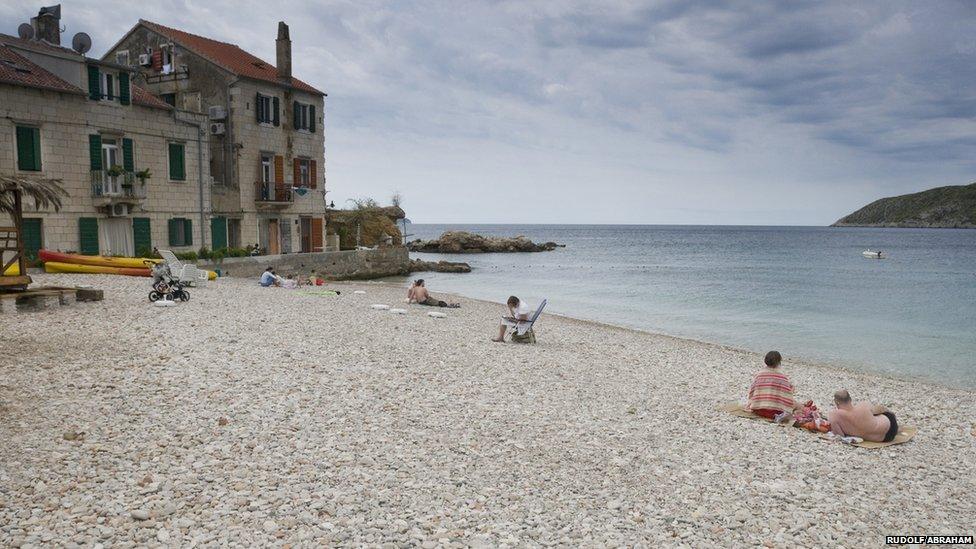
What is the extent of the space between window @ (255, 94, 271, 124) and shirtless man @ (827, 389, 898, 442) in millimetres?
30128

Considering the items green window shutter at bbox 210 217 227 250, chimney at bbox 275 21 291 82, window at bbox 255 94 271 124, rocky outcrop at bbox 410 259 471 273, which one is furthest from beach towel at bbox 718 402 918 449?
rocky outcrop at bbox 410 259 471 273

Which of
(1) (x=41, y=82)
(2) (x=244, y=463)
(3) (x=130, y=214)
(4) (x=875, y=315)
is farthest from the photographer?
(4) (x=875, y=315)

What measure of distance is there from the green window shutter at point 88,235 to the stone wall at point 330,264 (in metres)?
3.85

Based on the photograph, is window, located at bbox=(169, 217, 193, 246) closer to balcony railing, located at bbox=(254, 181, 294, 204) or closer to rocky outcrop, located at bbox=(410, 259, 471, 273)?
balcony railing, located at bbox=(254, 181, 294, 204)

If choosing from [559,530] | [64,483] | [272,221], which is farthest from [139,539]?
[272,221]

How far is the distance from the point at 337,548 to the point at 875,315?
3190 cm

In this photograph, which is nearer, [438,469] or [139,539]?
[139,539]

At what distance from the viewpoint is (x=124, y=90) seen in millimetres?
26281

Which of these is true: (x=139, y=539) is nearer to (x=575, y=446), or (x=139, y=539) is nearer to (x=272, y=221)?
(x=575, y=446)

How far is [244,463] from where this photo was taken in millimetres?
6777

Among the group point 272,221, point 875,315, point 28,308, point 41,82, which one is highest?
point 41,82

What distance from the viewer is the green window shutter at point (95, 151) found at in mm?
25094

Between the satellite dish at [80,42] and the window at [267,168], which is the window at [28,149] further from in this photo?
the window at [267,168]

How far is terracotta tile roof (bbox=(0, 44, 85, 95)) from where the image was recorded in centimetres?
2248
